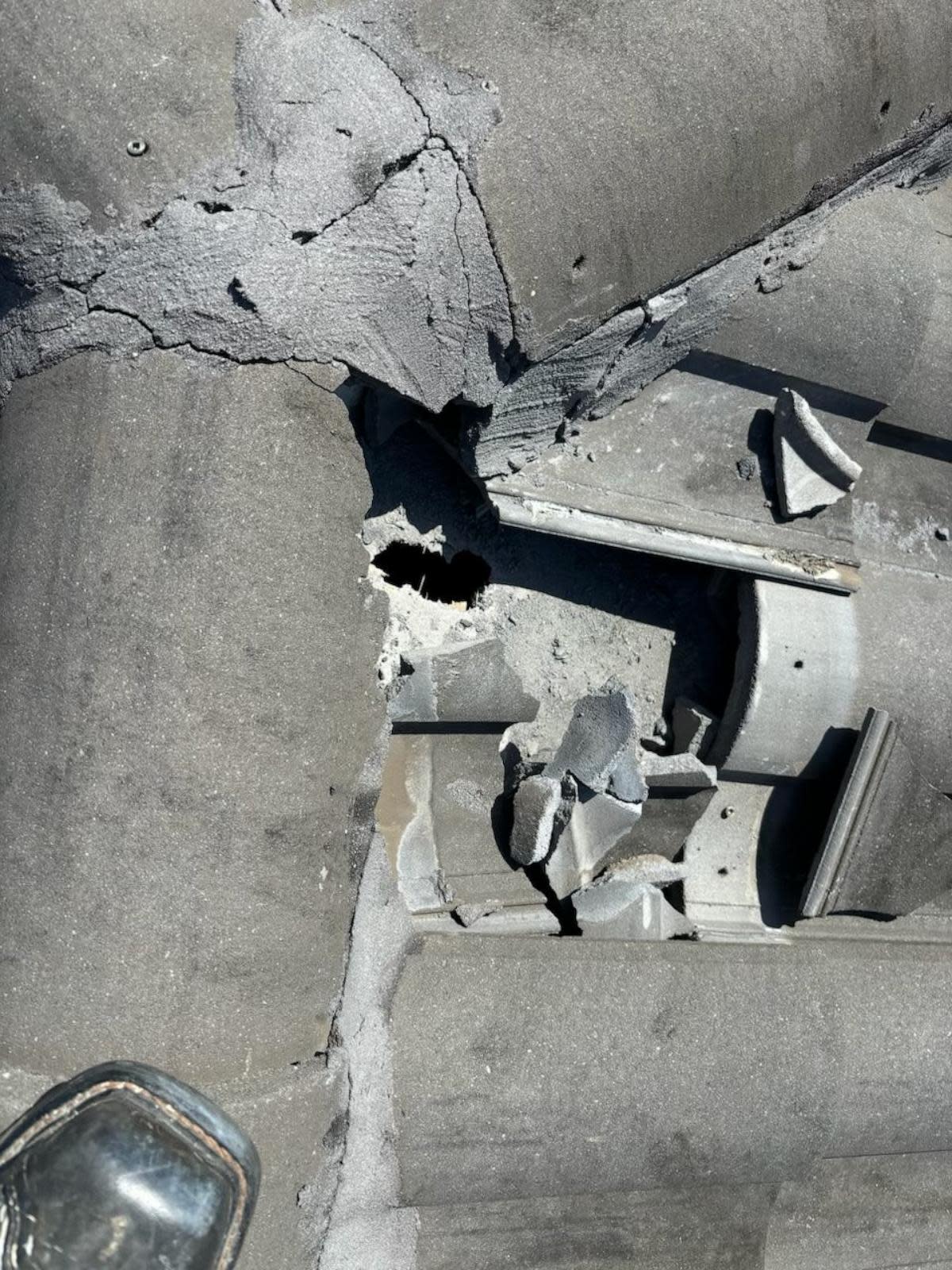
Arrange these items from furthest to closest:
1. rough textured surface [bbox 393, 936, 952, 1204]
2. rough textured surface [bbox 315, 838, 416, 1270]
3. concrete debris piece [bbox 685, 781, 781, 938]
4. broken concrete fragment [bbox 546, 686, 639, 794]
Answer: concrete debris piece [bbox 685, 781, 781, 938] → broken concrete fragment [bbox 546, 686, 639, 794] → rough textured surface [bbox 393, 936, 952, 1204] → rough textured surface [bbox 315, 838, 416, 1270]

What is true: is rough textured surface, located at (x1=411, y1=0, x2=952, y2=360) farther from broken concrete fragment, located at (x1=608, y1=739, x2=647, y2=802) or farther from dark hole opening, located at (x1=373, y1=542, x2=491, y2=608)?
broken concrete fragment, located at (x1=608, y1=739, x2=647, y2=802)

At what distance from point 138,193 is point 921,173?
1.39 meters

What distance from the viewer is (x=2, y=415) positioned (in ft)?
4.64

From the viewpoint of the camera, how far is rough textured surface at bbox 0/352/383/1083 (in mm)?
1329

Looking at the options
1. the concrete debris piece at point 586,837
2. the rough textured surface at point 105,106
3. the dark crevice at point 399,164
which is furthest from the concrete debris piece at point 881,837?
the rough textured surface at point 105,106

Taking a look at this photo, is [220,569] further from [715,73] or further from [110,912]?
[715,73]

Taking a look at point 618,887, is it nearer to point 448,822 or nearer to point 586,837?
point 586,837

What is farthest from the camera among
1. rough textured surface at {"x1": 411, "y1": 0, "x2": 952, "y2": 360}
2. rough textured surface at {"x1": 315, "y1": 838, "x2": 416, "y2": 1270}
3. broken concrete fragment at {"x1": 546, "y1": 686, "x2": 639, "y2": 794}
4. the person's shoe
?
broken concrete fragment at {"x1": 546, "y1": 686, "x2": 639, "y2": 794}

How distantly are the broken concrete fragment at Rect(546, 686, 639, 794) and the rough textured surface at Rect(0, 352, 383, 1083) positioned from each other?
66 cm

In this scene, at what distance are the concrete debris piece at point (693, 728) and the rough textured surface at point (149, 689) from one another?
90cm

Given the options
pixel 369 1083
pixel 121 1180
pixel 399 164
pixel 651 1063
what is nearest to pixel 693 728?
pixel 651 1063

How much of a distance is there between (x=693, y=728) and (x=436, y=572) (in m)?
0.52

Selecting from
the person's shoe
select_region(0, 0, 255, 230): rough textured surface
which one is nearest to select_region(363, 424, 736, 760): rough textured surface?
select_region(0, 0, 255, 230): rough textured surface

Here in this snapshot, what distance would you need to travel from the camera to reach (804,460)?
81.8 inches
